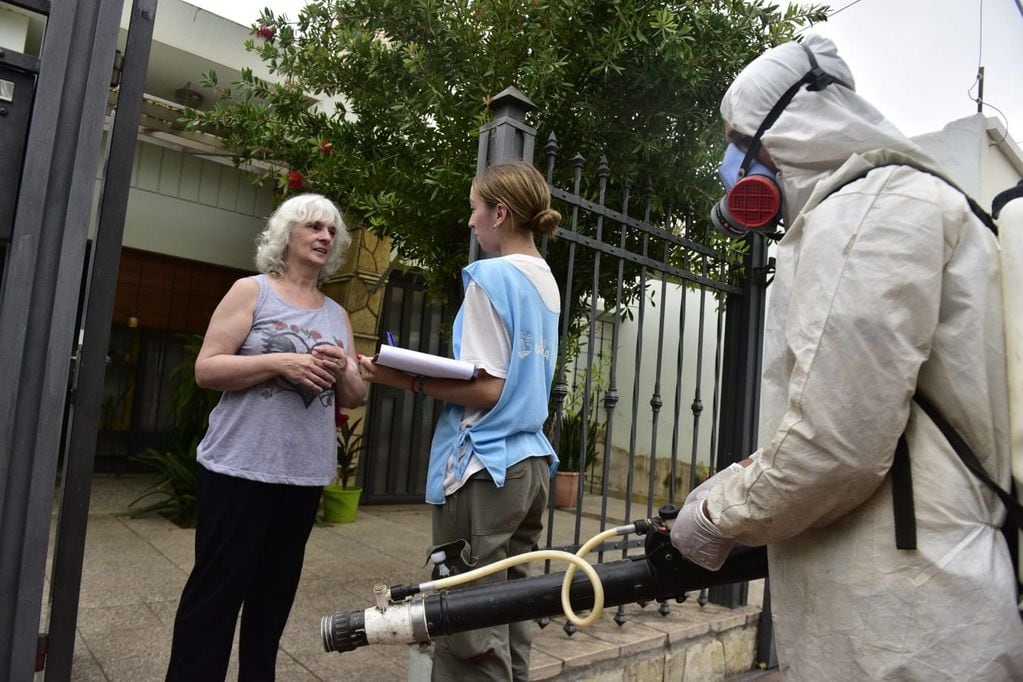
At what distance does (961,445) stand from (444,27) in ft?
11.2

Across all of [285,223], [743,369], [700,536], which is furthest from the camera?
[743,369]

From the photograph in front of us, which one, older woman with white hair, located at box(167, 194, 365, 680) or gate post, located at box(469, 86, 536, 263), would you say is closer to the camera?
older woman with white hair, located at box(167, 194, 365, 680)

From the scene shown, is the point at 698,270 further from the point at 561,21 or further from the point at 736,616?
the point at 736,616

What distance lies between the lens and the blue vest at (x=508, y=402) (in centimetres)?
186

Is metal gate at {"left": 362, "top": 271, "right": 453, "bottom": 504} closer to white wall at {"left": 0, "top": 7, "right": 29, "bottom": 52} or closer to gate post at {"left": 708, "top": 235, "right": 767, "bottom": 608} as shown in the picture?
gate post at {"left": 708, "top": 235, "right": 767, "bottom": 608}

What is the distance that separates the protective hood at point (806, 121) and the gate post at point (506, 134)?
115 cm

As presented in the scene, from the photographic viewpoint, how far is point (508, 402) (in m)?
1.89

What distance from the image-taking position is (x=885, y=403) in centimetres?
106

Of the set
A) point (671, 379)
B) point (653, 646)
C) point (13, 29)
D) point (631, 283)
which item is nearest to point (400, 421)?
point (631, 283)

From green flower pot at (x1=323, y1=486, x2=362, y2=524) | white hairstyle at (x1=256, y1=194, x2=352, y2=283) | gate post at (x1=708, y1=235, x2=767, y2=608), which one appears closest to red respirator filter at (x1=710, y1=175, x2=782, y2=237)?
white hairstyle at (x1=256, y1=194, x2=352, y2=283)

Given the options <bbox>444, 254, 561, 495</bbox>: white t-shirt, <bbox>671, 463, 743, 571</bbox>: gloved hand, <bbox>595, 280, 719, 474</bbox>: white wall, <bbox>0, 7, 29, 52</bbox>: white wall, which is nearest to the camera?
<bbox>671, 463, 743, 571</bbox>: gloved hand

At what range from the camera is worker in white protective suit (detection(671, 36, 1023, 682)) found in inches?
41.5

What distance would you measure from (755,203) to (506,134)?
127cm

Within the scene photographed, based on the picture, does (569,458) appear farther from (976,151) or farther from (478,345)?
(478,345)
